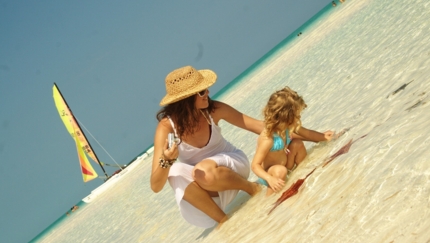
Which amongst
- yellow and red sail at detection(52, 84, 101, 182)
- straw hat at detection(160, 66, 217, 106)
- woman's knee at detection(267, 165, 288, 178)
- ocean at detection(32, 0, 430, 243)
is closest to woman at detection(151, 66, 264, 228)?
straw hat at detection(160, 66, 217, 106)

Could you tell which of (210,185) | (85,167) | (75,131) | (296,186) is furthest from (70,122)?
(296,186)

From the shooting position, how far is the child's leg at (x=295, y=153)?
3209 millimetres

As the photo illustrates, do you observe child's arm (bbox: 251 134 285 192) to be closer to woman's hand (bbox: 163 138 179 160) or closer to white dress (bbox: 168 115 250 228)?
white dress (bbox: 168 115 250 228)

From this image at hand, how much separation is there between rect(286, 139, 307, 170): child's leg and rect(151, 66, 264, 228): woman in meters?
0.25

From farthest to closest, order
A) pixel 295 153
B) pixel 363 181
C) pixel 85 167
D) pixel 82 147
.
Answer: pixel 85 167, pixel 82 147, pixel 295 153, pixel 363 181

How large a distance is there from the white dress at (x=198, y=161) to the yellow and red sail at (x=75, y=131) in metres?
17.4

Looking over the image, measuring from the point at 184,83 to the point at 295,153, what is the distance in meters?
0.89

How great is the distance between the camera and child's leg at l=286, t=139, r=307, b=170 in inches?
126

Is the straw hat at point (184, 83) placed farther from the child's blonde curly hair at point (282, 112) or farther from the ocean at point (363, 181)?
the ocean at point (363, 181)

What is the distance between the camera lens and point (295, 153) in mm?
3236

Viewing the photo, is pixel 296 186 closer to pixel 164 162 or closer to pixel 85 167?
pixel 164 162

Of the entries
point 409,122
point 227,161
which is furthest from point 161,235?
point 409,122

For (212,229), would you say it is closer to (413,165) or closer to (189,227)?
(189,227)

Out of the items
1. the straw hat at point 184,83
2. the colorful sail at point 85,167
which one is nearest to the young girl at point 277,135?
the straw hat at point 184,83
